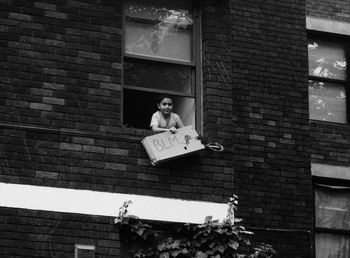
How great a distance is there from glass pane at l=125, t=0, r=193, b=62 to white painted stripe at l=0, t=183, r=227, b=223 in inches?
80.3

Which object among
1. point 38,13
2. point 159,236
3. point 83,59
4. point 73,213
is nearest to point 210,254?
point 159,236

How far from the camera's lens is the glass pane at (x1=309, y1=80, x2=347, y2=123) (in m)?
14.2

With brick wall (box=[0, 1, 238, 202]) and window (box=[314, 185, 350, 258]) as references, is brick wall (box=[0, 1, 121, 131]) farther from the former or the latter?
window (box=[314, 185, 350, 258])

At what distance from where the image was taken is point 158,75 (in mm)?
11648

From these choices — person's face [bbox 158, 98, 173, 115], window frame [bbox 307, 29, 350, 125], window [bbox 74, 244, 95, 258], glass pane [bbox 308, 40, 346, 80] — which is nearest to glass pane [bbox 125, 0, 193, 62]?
person's face [bbox 158, 98, 173, 115]

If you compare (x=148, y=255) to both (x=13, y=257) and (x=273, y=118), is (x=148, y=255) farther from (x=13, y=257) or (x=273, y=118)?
(x=273, y=118)

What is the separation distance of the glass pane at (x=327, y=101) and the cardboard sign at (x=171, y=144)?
3577 millimetres

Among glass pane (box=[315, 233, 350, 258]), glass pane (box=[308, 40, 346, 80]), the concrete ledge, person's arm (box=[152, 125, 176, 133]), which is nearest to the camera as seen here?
person's arm (box=[152, 125, 176, 133])

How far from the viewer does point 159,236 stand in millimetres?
10812

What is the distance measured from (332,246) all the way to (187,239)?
334 centimetres

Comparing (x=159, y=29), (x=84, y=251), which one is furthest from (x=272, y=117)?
(x=84, y=251)

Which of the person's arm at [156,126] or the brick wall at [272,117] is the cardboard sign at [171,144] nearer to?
the person's arm at [156,126]

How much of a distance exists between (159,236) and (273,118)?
3.18 meters

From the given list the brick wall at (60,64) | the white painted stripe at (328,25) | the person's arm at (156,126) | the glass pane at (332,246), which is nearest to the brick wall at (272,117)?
the white painted stripe at (328,25)
